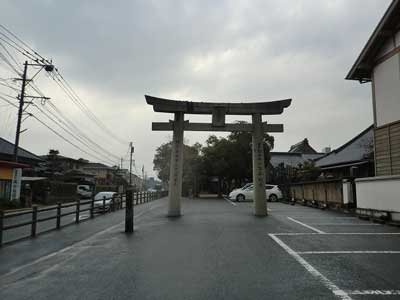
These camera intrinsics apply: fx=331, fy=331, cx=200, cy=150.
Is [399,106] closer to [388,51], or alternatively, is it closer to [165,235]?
[388,51]

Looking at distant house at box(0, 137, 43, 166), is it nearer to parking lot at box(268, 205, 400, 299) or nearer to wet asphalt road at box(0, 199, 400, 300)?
wet asphalt road at box(0, 199, 400, 300)

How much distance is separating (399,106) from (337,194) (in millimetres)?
5904

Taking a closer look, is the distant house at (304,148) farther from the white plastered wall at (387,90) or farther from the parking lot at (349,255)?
the parking lot at (349,255)

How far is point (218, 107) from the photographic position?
16.7 meters

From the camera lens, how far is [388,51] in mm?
14148

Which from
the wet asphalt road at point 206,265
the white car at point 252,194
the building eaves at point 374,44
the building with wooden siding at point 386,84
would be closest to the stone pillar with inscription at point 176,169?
the wet asphalt road at point 206,265

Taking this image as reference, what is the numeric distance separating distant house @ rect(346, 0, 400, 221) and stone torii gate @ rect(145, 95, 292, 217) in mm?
4090

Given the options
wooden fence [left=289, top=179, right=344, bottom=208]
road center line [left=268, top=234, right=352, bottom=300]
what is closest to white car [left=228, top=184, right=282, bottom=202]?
wooden fence [left=289, top=179, right=344, bottom=208]

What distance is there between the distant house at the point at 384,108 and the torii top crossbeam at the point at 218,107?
13.3ft

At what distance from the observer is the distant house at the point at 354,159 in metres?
20.0

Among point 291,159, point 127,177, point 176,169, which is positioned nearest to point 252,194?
point 176,169

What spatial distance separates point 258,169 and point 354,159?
8.07 meters

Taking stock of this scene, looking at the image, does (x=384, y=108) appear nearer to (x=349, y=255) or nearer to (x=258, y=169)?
(x=258, y=169)

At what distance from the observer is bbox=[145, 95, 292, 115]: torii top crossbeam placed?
640 inches
